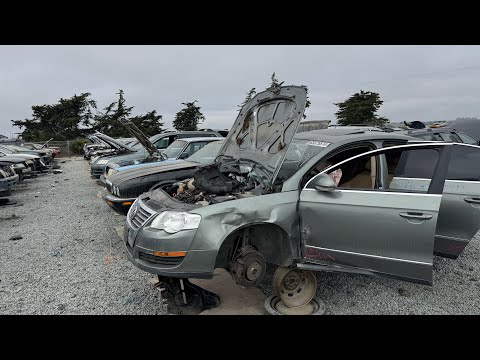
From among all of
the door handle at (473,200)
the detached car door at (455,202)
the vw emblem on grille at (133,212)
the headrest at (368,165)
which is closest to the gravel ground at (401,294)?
the detached car door at (455,202)

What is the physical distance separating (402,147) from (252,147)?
5.81 ft

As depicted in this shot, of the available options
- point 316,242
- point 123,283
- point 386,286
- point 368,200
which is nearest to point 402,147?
point 368,200

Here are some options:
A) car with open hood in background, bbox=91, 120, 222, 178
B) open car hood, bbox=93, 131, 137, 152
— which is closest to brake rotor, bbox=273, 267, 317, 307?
car with open hood in background, bbox=91, 120, 222, 178

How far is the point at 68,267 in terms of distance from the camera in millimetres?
4477

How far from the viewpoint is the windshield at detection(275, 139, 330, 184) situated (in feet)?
12.2

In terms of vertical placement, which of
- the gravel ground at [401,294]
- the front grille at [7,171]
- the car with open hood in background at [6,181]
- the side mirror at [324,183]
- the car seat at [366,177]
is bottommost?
the gravel ground at [401,294]

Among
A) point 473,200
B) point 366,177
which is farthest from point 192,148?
point 473,200

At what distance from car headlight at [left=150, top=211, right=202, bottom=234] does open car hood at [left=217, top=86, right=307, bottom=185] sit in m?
0.95

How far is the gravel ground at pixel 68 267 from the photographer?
3.51 meters

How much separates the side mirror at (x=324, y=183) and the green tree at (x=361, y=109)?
29.6 m

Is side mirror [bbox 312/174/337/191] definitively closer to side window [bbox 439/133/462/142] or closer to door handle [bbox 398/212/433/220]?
door handle [bbox 398/212/433/220]

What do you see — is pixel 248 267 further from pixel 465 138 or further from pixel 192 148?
pixel 465 138

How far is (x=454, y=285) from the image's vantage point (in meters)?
3.93

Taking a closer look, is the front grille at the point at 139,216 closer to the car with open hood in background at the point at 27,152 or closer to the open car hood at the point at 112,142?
the open car hood at the point at 112,142
